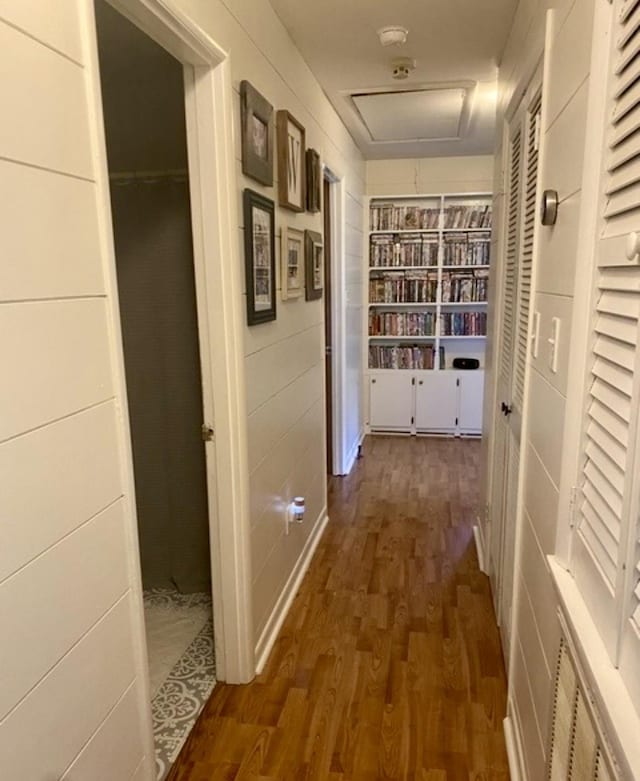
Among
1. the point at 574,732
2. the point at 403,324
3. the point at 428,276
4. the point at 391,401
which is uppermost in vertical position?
the point at 428,276

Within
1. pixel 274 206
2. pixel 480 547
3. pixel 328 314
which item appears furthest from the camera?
pixel 328 314

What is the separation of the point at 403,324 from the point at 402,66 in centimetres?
277

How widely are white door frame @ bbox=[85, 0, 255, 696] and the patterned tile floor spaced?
0.10m

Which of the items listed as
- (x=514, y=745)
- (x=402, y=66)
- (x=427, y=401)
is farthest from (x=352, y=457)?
(x=514, y=745)

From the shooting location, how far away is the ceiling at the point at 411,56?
2162 mm

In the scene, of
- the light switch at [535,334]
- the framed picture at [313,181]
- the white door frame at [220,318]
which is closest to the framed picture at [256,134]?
the white door frame at [220,318]

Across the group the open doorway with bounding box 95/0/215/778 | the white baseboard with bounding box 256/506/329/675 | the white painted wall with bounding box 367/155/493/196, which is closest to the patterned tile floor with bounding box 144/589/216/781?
the open doorway with bounding box 95/0/215/778

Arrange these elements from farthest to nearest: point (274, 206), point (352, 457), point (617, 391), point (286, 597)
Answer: point (352, 457), point (286, 597), point (274, 206), point (617, 391)

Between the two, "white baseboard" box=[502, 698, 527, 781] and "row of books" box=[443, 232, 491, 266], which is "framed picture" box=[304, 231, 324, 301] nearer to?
"white baseboard" box=[502, 698, 527, 781]

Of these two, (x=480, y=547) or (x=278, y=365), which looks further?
(x=480, y=547)

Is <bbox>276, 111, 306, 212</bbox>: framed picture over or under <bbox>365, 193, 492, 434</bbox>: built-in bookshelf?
over

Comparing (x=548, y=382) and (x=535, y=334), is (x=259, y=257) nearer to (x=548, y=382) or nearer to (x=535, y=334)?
(x=535, y=334)

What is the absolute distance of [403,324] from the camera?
5.26m

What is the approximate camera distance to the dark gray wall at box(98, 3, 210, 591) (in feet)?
7.38
